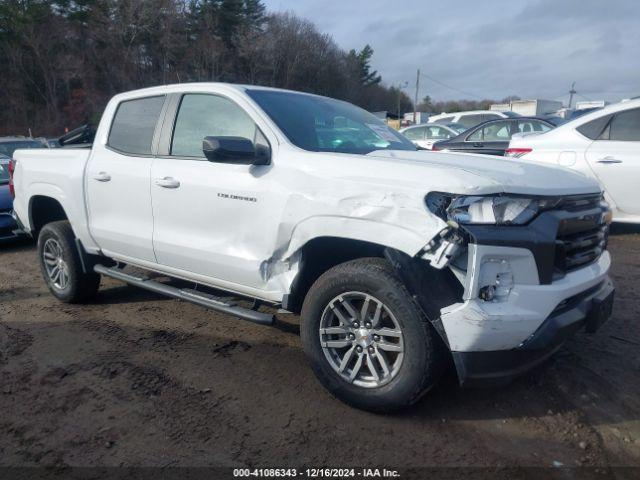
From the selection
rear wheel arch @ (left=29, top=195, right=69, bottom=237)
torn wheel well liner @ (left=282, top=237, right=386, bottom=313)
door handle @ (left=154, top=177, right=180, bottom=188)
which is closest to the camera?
torn wheel well liner @ (left=282, top=237, right=386, bottom=313)

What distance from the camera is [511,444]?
2701 millimetres

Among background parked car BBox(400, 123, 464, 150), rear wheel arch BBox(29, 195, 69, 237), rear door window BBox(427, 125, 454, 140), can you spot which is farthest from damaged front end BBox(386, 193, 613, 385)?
rear door window BBox(427, 125, 454, 140)

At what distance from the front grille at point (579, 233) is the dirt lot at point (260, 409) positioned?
86 cm

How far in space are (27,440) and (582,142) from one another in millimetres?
6632

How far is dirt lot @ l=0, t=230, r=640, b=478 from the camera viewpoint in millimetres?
2648

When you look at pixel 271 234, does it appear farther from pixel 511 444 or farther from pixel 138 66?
pixel 138 66

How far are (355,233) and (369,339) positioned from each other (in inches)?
24.3

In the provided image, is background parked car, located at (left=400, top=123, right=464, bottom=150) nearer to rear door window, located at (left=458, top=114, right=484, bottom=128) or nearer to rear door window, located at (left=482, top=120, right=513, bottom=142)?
rear door window, located at (left=458, top=114, right=484, bottom=128)

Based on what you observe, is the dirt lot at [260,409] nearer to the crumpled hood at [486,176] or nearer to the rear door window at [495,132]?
the crumpled hood at [486,176]

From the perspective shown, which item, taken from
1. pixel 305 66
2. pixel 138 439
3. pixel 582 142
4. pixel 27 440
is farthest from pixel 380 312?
pixel 305 66

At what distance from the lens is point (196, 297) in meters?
3.79

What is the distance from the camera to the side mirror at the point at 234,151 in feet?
10.3

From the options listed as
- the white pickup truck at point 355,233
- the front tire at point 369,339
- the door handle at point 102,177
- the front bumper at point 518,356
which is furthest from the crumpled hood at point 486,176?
the door handle at point 102,177

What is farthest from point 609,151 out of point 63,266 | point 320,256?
point 63,266
